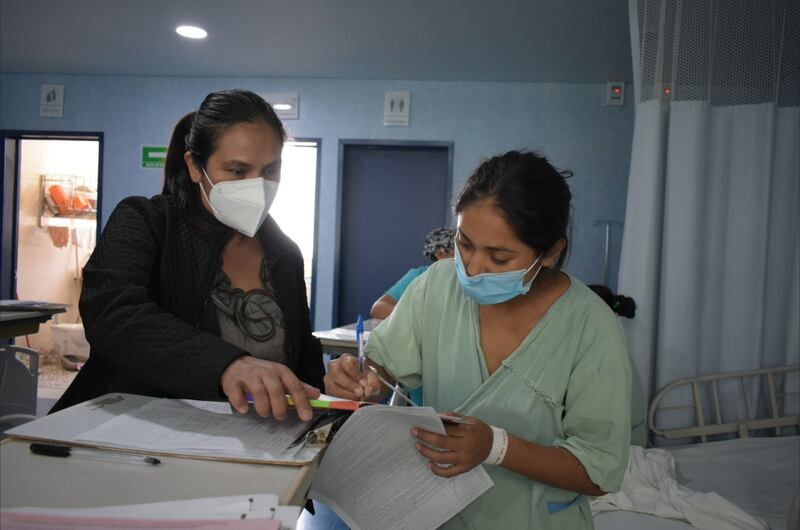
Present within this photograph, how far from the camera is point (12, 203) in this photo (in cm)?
570

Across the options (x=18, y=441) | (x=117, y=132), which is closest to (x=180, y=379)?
(x=18, y=441)

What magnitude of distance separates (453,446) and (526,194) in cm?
49

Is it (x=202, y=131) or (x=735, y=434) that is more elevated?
(x=202, y=131)

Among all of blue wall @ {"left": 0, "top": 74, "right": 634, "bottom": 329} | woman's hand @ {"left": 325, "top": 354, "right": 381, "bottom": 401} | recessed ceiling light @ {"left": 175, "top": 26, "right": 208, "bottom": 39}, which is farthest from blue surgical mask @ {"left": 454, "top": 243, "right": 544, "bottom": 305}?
blue wall @ {"left": 0, "top": 74, "right": 634, "bottom": 329}

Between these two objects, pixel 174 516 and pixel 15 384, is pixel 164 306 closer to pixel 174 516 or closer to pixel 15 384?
pixel 174 516

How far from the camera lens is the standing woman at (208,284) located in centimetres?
92

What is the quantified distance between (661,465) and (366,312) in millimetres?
3285

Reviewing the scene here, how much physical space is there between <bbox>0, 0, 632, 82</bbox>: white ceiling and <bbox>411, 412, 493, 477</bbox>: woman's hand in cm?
320

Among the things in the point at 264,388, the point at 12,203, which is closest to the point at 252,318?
the point at 264,388

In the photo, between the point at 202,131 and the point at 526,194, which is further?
the point at 202,131

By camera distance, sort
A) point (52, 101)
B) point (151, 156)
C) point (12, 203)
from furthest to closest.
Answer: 1. point (12, 203)
2. point (52, 101)
3. point (151, 156)

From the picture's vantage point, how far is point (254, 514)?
0.61 meters

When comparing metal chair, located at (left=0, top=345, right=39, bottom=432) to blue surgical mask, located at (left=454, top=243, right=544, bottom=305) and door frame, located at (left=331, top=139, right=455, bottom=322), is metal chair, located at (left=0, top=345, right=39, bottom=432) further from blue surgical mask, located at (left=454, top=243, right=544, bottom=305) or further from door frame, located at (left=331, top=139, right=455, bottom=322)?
blue surgical mask, located at (left=454, top=243, right=544, bottom=305)

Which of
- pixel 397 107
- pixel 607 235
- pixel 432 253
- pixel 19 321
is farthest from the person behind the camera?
pixel 397 107
